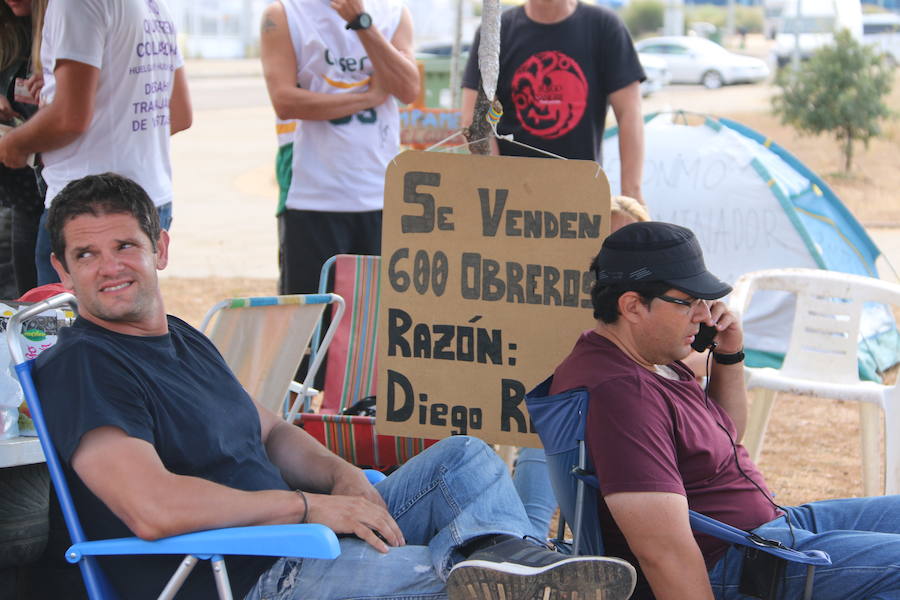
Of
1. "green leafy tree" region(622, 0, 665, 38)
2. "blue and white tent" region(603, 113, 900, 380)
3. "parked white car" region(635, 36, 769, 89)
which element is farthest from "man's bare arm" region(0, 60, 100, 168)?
"green leafy tree" region(622, 0, 665, 38)

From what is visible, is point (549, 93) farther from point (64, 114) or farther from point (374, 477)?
point (374, 477)

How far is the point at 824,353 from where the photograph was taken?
180 inches

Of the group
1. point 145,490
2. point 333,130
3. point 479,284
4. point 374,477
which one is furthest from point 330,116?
point 145,490

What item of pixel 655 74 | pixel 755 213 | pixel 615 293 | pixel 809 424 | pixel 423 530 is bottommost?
pixel 809 424

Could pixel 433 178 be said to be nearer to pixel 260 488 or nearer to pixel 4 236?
pixel 260 488

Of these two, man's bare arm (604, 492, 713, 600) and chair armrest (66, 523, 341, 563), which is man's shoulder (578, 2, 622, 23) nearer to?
man's bare arm (604, 492, 713, 600)

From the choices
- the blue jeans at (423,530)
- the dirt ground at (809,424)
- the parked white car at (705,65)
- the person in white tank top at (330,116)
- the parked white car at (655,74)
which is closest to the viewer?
the blue jeans at (423,530)

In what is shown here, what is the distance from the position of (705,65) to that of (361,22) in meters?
27.5

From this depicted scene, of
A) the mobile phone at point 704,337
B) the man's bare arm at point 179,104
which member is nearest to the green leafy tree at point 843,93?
the man's bare arm at point 179,104

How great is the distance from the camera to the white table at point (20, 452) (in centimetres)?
242

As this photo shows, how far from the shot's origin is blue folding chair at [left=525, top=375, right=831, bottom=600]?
2.31 metres

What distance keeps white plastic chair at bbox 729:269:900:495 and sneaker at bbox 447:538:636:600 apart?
214 cm

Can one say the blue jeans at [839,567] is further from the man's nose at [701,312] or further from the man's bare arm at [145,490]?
the man's bare arm at [145,490]

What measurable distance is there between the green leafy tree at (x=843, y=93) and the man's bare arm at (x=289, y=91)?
11.0 m
